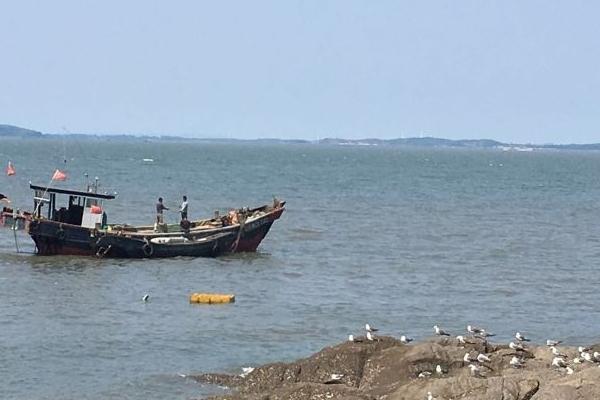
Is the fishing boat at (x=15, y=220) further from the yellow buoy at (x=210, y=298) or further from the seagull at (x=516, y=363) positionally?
the seagull at (x=516, y=363)

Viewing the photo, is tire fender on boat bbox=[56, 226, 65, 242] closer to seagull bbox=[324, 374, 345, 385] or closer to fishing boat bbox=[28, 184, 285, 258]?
fishing boat bbox=[28, 184, 285, 258]

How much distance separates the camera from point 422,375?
67.5 feet

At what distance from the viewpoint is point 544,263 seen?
148 feet

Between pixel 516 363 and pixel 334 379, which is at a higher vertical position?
pixel 516 363

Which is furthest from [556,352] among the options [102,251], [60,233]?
[60,233]

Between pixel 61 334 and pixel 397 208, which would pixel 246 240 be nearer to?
pixel 61 334

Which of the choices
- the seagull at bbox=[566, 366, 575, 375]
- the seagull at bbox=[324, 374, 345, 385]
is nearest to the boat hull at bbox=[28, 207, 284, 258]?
the seagull at bbox=[324, 374, 345, 385]

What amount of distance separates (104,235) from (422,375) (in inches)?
940

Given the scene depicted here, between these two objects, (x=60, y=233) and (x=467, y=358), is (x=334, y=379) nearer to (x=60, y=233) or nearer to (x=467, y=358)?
(x=467, y=358)

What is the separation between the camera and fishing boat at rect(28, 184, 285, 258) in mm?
42375

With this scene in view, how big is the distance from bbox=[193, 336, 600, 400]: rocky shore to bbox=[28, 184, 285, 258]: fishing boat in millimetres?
19145

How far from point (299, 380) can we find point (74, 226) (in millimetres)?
21864

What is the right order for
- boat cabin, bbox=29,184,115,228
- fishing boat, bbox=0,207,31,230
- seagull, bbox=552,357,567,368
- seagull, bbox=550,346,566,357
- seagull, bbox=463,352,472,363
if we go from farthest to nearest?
boat cabin, bbox=29,184,115,228
fishing boat, bbox=0,207,31,230
seagull, bbox=550,346,566,357
seagull, bbox=463,352,472,363
seagull, bbox=552,357,567,368

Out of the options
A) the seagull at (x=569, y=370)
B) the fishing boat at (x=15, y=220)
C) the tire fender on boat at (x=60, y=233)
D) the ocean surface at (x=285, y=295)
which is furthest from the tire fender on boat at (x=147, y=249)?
the seagull at (x=569, y=370)
